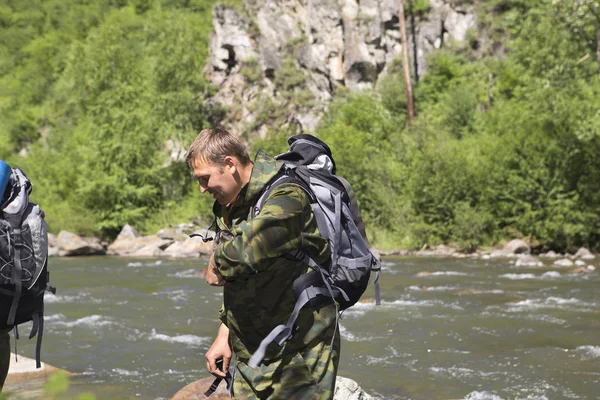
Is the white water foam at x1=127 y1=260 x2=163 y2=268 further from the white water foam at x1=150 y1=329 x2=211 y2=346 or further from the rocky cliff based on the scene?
the rocky cliff

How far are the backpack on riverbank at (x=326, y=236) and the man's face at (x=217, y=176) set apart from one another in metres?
0.14

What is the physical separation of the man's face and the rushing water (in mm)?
1770

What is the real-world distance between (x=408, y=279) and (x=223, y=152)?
56.7 feet

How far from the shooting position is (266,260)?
9.66ft

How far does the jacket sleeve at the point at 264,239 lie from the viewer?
9.55 ft

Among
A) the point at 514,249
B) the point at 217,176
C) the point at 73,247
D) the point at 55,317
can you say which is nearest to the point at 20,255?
the point at 217,176

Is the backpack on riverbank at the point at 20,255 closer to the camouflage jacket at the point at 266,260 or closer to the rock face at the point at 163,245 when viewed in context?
the camouflage jacket at the point at 266,260

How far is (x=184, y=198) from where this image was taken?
149ft

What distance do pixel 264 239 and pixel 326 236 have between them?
14.4 inches

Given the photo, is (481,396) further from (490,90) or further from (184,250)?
(490,90)

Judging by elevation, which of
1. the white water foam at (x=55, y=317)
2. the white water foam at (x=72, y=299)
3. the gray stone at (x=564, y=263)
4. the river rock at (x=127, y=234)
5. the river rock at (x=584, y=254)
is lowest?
the river rock at (x=584, y=254)

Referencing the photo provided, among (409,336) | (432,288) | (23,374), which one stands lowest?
(432,288)

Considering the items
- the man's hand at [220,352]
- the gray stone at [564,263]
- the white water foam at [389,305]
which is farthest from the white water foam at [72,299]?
the man's hand at [220,352]

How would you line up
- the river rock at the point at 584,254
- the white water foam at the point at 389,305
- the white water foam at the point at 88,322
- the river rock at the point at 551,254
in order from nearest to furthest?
the white water foam at the point at 88,322 → the white water foam at the point at 389,305 → the river rock at the point at 584,254 → the river rock at the point at 551,254
